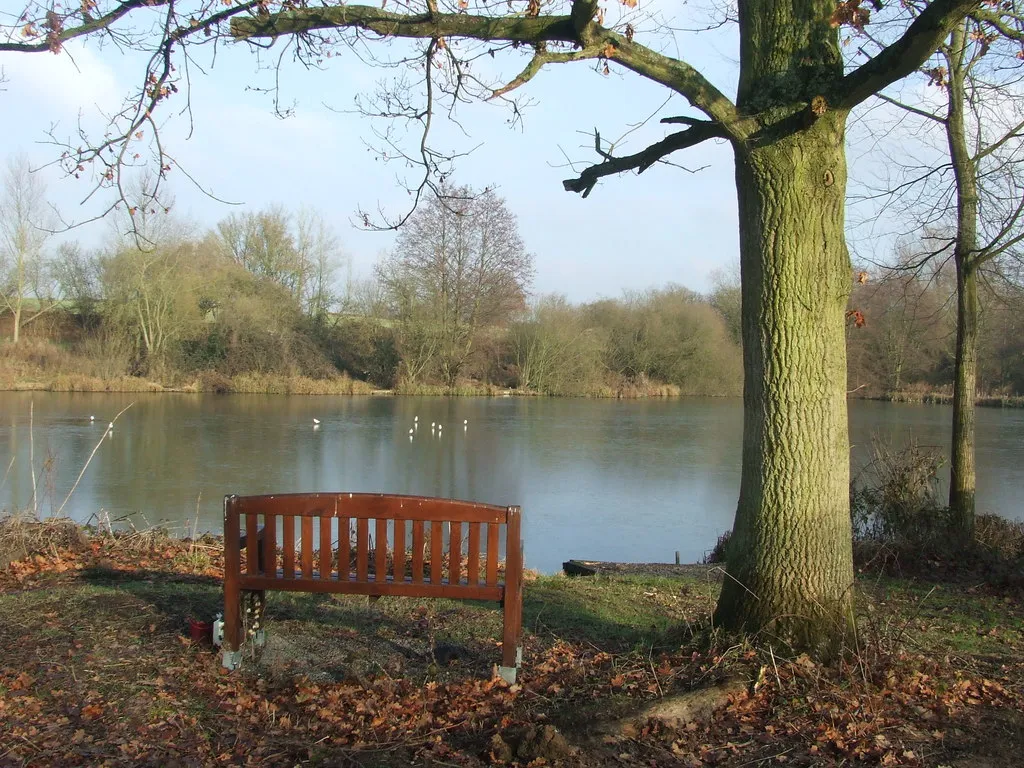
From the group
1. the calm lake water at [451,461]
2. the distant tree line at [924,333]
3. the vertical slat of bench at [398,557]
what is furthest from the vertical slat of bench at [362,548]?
the calm lake water at [451,461]

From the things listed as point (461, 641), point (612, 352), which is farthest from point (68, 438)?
point (612, 352)

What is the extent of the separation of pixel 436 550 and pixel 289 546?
72 centimetres

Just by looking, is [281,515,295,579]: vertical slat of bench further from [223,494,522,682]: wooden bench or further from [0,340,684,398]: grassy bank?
[0,340,684,398]: grassy bank

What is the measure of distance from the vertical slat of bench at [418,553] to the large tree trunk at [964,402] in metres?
7.25

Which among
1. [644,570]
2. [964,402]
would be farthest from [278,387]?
[964,402]

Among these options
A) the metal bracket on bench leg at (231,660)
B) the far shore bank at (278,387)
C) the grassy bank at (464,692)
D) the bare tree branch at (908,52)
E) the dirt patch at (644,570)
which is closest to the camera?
the grassy bank at (464,692)

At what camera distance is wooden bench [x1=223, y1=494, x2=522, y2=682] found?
3.79 metres

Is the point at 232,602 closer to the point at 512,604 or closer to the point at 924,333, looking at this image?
the point at 512,604

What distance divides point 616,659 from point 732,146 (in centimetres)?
269

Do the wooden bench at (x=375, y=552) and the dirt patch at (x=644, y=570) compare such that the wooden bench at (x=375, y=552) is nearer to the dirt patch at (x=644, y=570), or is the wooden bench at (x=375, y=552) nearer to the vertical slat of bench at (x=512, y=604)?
the vertical slat of bench at (x=512, y=604)

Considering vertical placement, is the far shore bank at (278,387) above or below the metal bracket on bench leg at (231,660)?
above

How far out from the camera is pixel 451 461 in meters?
20.5

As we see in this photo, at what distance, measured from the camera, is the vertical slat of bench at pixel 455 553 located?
3807mm

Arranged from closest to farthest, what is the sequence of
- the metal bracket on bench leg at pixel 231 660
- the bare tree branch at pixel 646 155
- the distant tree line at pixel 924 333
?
1. the metal bracket on bench leg at pixel 231 660
2. the bare tree branch at pixel 646 155
3. the distant tree line at pixel 924 333
